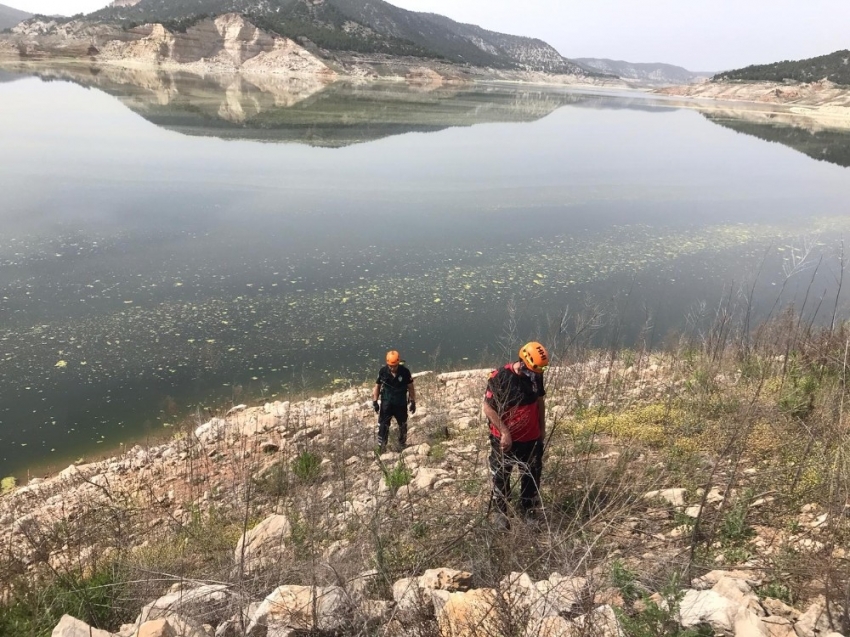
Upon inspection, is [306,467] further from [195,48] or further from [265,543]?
[195,48]

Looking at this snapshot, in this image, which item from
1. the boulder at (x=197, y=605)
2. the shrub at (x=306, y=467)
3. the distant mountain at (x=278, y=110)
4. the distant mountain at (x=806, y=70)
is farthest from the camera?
the distant mountain at (x=806, y=70)

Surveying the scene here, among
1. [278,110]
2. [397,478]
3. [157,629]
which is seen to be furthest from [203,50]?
[157,629]

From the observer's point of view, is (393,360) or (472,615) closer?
(472,615)

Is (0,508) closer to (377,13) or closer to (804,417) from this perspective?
(804,417)

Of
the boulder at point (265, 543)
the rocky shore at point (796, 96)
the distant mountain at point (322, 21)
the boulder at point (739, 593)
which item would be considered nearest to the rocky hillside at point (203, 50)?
the distant mountain at point (322, 21)

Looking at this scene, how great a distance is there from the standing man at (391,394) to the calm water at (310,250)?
359 centimetres

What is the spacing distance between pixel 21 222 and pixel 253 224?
6.72 m

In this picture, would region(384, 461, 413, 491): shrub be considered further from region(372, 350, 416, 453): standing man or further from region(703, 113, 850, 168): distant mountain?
region(703, 113, 850, 168): distant mountain

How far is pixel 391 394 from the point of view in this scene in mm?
6512

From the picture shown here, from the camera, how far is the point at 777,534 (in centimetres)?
371

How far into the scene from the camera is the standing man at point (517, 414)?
423cm

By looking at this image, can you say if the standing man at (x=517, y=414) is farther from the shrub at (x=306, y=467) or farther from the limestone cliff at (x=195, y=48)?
the limestone cliff at (x=195, y=48)

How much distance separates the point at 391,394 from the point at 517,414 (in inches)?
99.1

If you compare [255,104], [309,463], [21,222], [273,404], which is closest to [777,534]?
[309,463]
